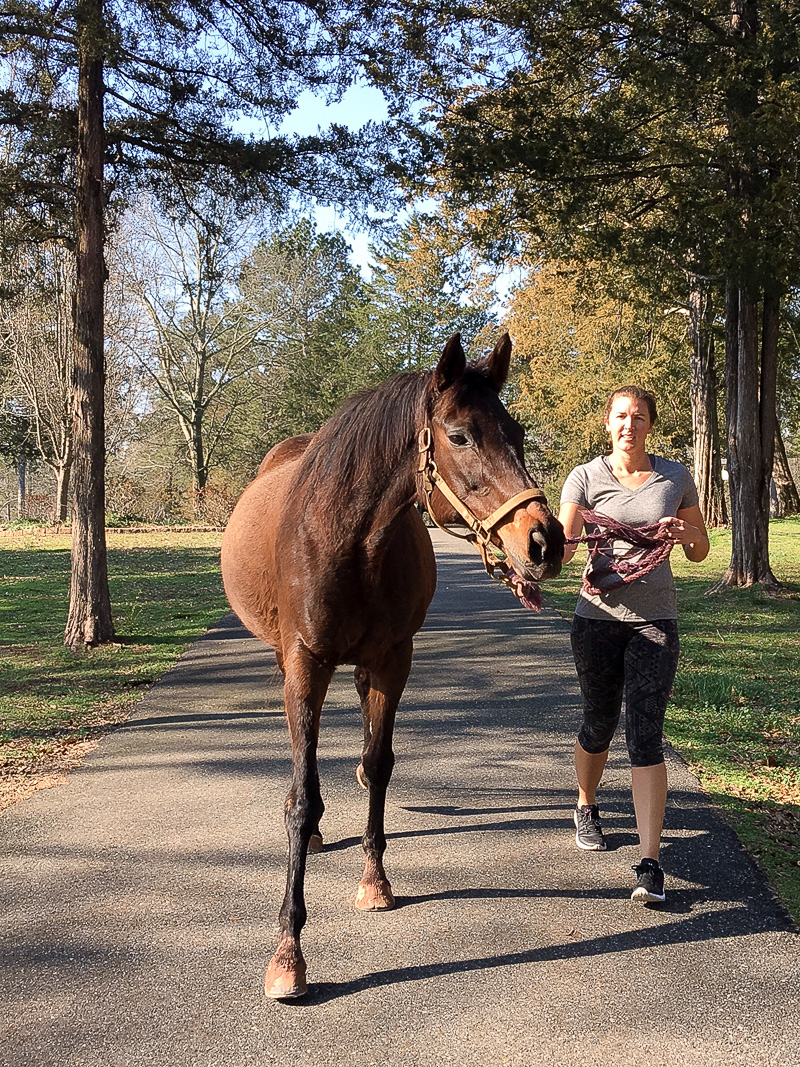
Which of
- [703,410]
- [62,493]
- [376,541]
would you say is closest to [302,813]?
[376,541]

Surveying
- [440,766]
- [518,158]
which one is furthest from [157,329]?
[440,766]

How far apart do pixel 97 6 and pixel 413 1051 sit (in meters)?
9.11

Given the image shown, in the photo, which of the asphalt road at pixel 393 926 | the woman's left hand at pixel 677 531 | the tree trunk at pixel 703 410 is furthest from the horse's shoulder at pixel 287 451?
the tree trunk at pixel 703 410

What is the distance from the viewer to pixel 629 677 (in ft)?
13.0

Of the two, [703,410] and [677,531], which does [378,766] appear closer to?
[677,531]

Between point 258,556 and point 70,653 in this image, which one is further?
point 70,653

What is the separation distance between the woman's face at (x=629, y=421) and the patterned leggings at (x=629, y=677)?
0.80m

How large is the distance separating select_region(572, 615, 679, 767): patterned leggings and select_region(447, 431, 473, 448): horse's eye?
4.85 feet

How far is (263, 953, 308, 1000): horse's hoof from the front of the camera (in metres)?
3.00

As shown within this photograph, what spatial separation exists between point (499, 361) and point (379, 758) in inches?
71.7

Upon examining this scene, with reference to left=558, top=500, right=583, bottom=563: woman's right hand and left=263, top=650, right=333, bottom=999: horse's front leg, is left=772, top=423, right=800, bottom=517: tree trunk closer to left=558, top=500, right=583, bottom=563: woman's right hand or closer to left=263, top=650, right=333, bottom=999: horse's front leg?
left=558, top=500, right=583, bottom=563: woman's right hand

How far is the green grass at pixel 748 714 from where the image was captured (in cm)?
458

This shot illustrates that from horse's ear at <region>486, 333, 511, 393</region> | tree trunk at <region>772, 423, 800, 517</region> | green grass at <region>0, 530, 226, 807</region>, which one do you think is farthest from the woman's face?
tree trunk at <region>772, 423, 800, 517</region>

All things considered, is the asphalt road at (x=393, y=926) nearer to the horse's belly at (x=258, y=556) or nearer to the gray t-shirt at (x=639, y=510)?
the horse's belly at (x=258, y=556)
